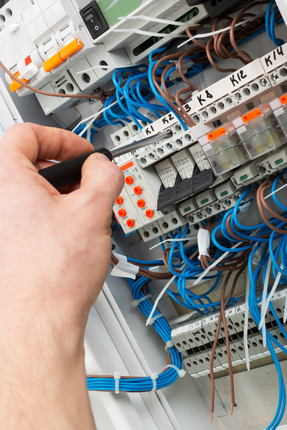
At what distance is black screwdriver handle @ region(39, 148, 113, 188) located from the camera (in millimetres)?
730

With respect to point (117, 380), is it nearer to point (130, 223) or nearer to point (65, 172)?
point (130, 223)

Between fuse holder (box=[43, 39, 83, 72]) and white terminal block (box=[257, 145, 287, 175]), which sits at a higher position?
fuse holder (box=[43, 39, 83, 72])

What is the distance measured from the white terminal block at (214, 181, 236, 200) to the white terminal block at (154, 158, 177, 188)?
5.7 inches

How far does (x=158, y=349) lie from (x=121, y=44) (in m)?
1.12

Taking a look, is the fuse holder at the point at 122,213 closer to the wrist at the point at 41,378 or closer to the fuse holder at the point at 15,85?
the fuse holder at the point at 15,85

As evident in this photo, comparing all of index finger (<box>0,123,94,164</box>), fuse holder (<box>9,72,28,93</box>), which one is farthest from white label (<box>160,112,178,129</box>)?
fuse holder (<box>9,72,28,93</box>)

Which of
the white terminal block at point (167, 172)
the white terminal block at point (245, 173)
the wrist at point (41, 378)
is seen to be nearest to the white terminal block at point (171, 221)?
the white terminal block at point (167, 172)

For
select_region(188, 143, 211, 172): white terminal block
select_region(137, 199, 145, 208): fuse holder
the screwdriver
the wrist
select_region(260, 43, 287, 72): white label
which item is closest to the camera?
the wrist

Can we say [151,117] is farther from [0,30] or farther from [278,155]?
[0,30]

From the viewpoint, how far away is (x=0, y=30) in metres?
1.43

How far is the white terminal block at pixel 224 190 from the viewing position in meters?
1.21

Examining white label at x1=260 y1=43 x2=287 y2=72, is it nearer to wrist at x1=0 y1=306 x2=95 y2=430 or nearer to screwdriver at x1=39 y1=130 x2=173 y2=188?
screwdriver at x1=39 y1=130 x2=173 y2=188

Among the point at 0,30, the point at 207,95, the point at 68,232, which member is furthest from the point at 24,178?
the point at 0,30

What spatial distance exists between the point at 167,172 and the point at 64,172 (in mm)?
591
